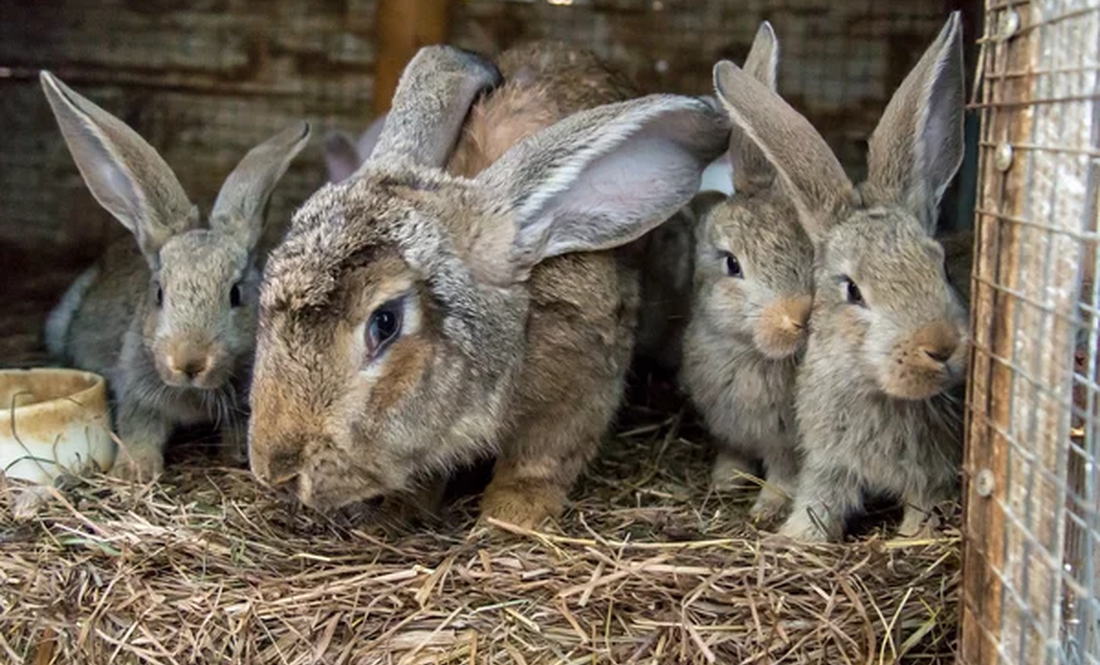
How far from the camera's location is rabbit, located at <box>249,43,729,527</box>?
9.01 ft

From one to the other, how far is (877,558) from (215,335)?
2012 mm

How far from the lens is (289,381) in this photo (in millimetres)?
2732

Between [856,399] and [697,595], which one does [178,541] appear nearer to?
[697,595]

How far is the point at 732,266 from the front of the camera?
349 cm

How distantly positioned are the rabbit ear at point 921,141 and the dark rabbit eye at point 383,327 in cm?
138

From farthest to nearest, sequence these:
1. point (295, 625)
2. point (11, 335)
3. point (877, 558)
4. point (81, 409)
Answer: point (11, 335) < point (81, 409) < point (877, 558) < point (295, 625)

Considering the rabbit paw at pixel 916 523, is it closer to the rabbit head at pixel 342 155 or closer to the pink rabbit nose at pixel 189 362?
the pink rabbit nose at pixel 189 362

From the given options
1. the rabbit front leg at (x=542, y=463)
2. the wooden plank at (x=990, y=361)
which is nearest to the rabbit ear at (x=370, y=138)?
the rabbit front leg at (x=542, y=463)

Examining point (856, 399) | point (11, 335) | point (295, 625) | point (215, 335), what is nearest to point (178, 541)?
point (295, 625)

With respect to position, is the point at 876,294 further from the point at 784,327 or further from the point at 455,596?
the point at 455,596

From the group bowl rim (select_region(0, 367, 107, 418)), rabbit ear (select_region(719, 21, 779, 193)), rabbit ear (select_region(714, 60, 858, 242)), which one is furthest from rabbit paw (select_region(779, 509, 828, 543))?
bowl rim (select_region(0, 367, 107, 418))

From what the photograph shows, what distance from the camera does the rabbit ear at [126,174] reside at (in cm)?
385

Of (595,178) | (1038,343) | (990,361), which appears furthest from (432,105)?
(1038,343)

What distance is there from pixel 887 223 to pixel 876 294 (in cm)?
26
